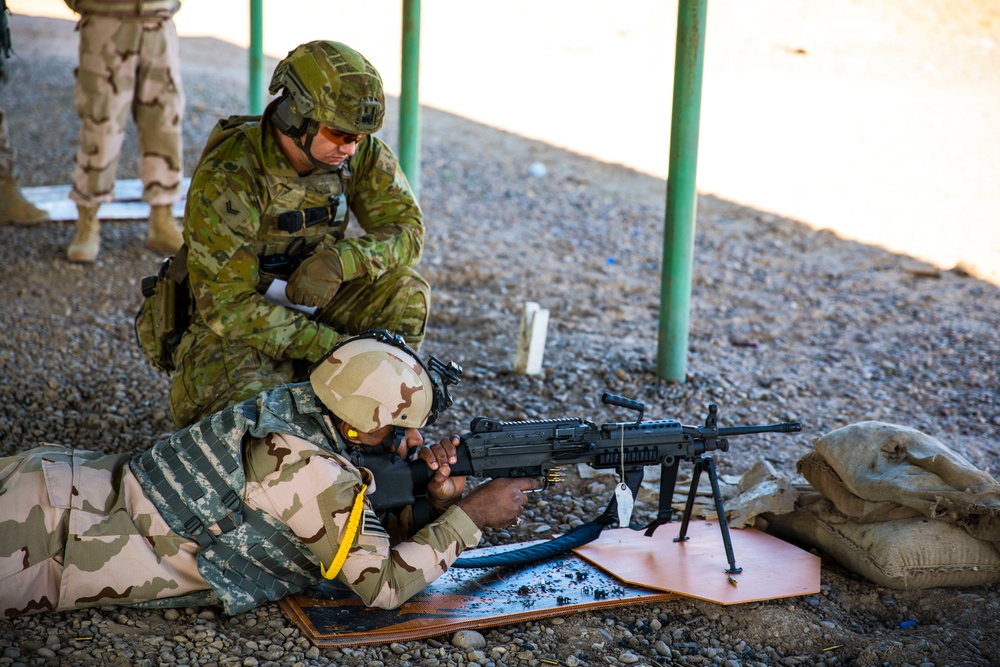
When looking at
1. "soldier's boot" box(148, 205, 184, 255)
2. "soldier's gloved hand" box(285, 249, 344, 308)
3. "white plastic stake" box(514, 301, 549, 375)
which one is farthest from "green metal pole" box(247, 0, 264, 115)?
"soldier's gloved hand" box(285, 249, 344, 308)

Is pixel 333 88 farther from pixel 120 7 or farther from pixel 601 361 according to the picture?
pixel 120 7

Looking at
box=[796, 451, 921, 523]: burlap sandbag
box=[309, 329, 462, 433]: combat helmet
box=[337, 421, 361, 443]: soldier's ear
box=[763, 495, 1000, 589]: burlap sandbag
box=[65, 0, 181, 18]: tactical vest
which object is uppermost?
box=[65, 0, 181, 18]: tactical vest

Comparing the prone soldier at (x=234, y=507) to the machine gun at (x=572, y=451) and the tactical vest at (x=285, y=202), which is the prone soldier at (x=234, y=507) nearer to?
the machine gun at (x=572, y=451)

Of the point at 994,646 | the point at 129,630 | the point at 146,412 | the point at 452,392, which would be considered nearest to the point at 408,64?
the point at 452,392

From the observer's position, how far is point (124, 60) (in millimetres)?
5691

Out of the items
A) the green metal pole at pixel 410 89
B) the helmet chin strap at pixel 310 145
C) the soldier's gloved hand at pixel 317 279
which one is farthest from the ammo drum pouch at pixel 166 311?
the green metal pole at pixel 410 89

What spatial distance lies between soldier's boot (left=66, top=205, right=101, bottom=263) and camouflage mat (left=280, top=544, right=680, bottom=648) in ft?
12.7

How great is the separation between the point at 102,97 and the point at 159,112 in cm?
32

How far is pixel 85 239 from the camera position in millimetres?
6141

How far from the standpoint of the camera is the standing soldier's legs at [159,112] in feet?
18.9

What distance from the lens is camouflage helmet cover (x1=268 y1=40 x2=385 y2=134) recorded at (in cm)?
339

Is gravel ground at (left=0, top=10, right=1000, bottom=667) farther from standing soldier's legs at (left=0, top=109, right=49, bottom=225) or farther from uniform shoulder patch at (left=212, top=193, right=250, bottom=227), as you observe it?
uniform shoulder patch at (left=212, top=193, right=250, bottom=227)

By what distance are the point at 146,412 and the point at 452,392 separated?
1380mm

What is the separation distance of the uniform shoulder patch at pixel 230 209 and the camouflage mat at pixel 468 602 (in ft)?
4.40
